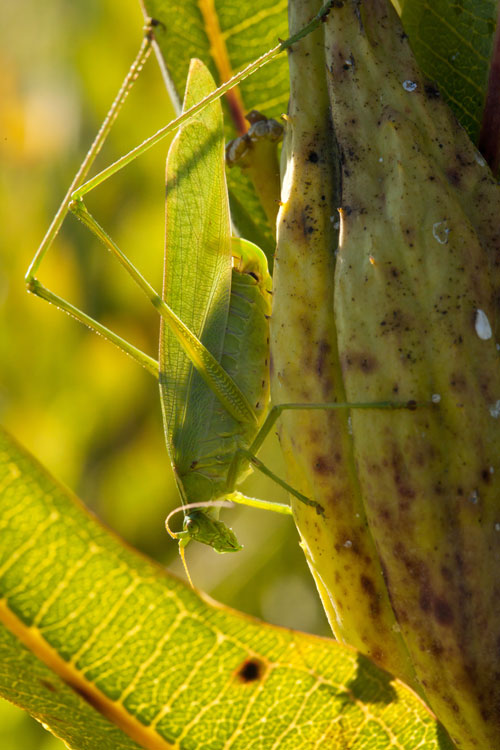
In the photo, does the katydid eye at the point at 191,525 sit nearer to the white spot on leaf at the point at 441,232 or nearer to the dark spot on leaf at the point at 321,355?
the dark spot on leaf at the point at 321,355

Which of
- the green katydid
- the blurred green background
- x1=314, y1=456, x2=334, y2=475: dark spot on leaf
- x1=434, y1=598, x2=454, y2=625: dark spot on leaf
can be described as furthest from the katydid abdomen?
x1=434, y1=598, x2=454, y2=625: dark spot on leaf

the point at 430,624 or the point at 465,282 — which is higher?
the point at 465,282

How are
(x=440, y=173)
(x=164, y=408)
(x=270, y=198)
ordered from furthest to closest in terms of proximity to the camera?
(x=164, y=408) < (x=270, y=198) < (x=440, y=173)

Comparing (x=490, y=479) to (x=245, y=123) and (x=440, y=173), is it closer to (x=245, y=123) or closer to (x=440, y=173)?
(x=440, y=173)

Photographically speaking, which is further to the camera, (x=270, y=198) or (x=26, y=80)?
(x=26, y=80)

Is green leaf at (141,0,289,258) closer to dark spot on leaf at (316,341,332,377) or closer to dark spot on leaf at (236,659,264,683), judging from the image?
dark spot on leaf at (316,341,332,377)

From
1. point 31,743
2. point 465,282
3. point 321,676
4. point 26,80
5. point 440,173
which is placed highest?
point 26,80

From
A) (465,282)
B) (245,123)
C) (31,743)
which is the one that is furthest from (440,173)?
(31,743)

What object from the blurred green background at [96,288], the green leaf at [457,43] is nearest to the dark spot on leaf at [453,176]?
the green leaf at [457,43]
